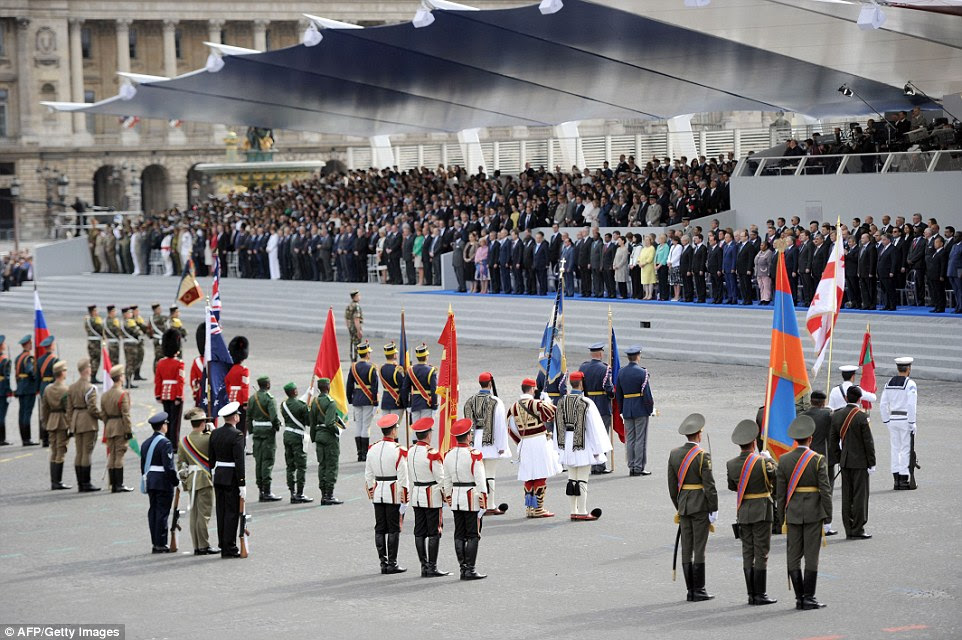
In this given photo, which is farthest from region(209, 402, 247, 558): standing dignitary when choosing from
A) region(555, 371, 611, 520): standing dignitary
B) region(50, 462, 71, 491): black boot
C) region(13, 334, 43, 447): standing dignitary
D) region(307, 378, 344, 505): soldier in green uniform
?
region(13, 334, 43, 447): standing dignitary

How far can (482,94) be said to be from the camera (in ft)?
131

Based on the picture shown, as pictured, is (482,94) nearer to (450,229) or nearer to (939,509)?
(450,229)

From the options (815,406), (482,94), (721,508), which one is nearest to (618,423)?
(721,508)

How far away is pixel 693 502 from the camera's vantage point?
1212 centimetres

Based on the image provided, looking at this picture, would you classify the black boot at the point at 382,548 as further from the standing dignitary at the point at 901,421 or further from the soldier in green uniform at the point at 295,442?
the standing dignitary at the point at 901,421

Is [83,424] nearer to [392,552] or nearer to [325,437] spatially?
[325,437]

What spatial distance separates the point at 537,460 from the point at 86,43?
315 feet

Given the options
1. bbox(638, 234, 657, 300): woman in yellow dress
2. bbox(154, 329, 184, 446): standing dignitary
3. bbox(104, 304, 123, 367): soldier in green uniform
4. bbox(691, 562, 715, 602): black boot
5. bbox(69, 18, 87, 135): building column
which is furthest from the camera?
bbox(69, 18, 87, 135): building column

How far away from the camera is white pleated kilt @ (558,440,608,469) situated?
1548 cm

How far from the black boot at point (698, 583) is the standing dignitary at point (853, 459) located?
8.82 ft

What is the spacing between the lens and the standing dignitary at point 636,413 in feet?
57.4

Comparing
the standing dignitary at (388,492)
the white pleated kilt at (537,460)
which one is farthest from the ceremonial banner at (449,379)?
the standing dignitary at (388,492)

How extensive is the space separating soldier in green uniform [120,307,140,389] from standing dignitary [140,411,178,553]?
12.7 meters

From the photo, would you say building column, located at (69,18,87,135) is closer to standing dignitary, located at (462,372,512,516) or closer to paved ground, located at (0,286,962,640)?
paved ground, located at (0,286,962,640)
